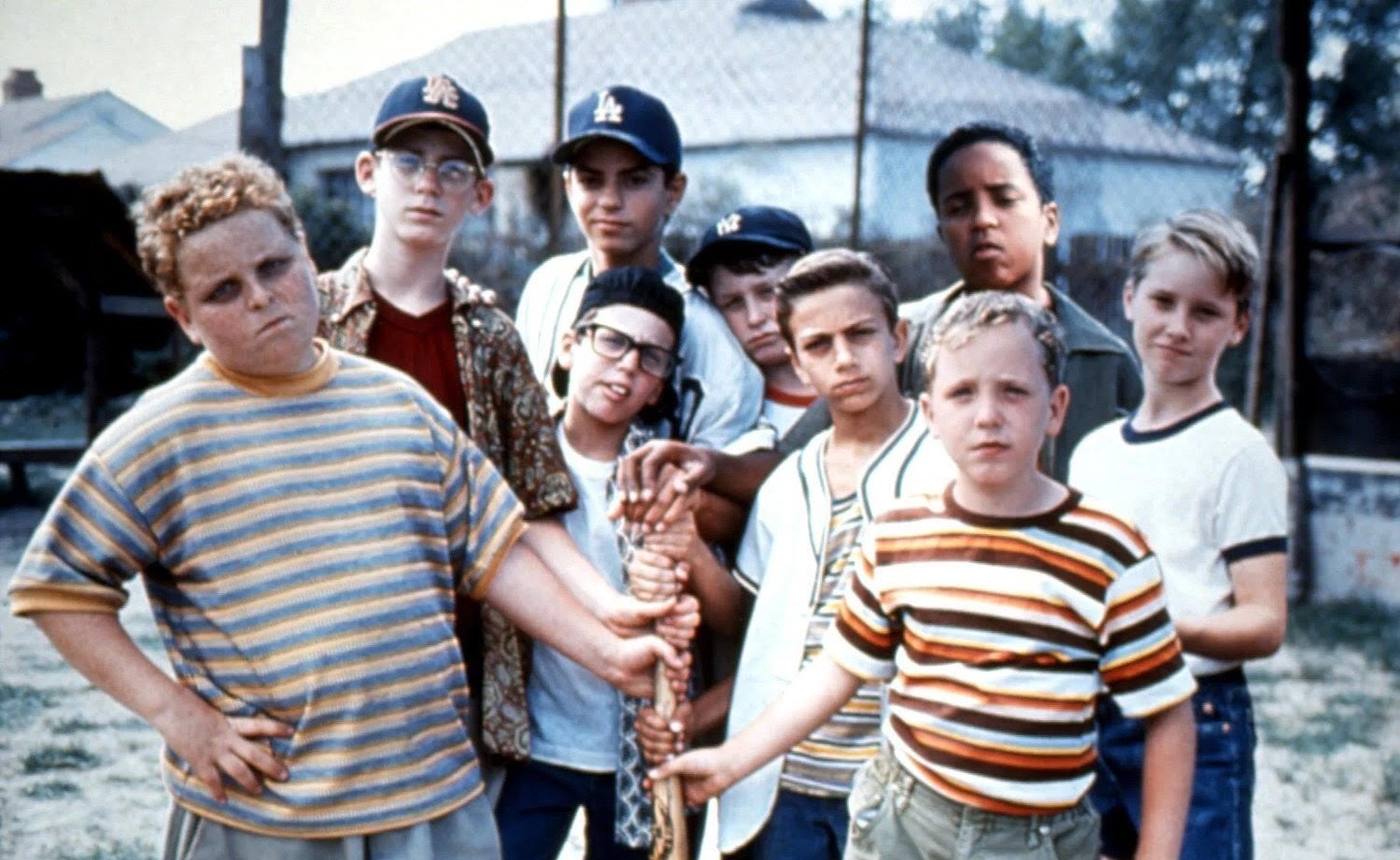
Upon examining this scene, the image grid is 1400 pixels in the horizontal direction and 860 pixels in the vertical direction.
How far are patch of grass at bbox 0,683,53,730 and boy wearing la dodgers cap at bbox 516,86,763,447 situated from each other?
309 cm

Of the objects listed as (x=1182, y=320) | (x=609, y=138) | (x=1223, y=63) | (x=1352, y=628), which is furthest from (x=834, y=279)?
(x=1223, y=63)

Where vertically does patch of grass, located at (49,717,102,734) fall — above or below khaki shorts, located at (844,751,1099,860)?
below

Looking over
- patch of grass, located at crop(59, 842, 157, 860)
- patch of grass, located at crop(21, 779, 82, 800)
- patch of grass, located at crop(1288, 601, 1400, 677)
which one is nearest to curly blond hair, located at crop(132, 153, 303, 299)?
patch of grass, located at crop(59, 842, 157, 860)

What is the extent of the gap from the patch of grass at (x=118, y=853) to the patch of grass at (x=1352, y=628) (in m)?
5.38

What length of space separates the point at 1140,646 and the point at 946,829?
15.2 inches

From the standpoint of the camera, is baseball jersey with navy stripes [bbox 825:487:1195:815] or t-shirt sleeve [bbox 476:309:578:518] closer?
baseball jersey with navy stripes [bbox 825:487:1195:815]

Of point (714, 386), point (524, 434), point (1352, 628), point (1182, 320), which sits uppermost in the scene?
point (1182, 320)

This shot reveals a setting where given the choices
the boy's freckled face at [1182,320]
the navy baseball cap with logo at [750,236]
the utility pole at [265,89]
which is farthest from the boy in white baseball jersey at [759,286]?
the utility pole at [265,89]

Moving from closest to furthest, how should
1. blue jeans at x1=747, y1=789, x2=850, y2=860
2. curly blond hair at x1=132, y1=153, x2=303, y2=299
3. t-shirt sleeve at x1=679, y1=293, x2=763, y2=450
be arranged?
curly blond hair at x1=132, y1=153, x2=303, y2=299, blue jeans at x1=747, y1=789, x2=850, y2=860, t-shirt sleeve at x1=679, y1=293, x2=763, y2=450

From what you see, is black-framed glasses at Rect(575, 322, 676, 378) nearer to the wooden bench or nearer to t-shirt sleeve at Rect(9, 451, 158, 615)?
t-shirt sleeve at Rect(9, 451, 158, 615)

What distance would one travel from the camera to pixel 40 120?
5938 mm

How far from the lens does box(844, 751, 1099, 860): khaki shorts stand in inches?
78.3

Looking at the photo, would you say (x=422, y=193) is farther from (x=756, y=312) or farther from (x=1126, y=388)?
(x=1126, y=388)

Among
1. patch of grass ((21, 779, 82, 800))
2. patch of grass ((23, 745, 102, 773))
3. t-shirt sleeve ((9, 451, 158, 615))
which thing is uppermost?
t-shirt sleeve ((9, 451, 158, 615))
